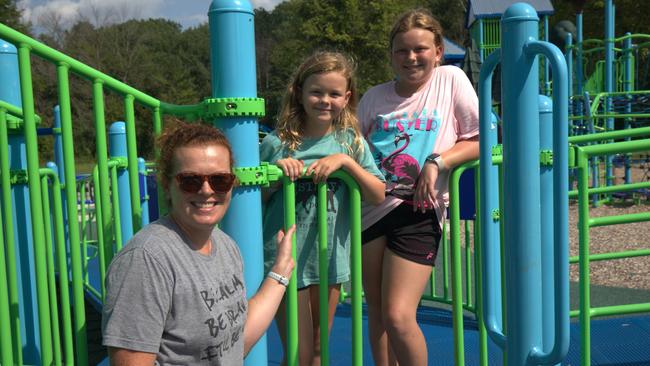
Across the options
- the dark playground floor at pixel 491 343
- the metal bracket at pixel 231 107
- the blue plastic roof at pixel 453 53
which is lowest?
the dark playground floor at pixel 491 343

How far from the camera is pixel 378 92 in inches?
104

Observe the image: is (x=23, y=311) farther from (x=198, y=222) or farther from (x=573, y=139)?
(x=573, y=139)

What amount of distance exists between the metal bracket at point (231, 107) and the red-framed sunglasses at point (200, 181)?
33 centimetres

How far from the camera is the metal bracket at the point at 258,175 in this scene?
79.7 inches

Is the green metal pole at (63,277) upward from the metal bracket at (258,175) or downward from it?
downward

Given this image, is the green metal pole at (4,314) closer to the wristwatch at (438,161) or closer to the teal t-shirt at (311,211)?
the teal t-shirt at (311,211)

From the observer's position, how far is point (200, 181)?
1683mm

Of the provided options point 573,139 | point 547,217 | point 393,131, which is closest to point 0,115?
point 393,131

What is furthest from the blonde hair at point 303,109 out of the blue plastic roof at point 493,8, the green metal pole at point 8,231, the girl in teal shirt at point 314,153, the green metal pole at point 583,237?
the blue plastic roof at point 493,8

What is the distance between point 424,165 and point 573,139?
1176 millimetres

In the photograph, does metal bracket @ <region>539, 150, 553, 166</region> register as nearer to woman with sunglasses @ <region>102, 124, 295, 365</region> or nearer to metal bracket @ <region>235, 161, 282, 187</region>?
metal bracket @ <region>235, 161, 282, 187</region>

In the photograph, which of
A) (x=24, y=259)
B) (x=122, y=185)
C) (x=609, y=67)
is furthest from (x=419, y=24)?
(x=609, y=67)

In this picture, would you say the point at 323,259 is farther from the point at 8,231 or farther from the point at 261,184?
the point at 8,231

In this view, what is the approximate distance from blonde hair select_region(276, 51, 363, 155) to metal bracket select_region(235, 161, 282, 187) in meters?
0.23
